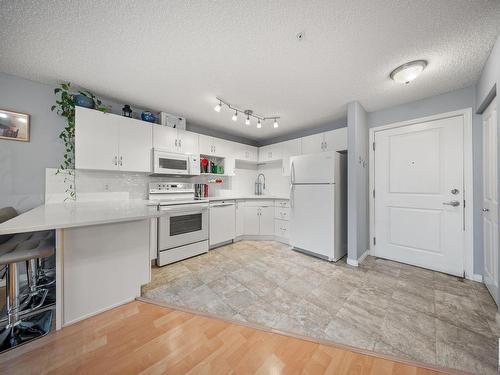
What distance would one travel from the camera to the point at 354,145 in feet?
8.49

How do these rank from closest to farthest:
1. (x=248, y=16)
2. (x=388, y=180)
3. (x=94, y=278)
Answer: (x=248, y=16) < (x=94, y=278) < (x=388, y=180)

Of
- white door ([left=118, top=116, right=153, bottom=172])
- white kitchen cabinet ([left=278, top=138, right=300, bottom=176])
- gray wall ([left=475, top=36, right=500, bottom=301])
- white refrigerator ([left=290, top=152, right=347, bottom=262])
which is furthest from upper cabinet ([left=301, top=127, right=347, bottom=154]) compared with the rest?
white door ([left=118, top=116, right=153, bottom=172])

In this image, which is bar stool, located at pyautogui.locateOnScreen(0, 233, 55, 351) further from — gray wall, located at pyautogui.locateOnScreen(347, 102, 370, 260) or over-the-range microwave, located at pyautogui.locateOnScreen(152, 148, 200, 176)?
gray wall, located at pyautogui.locateOnScreen(347, 102, 370, 260)

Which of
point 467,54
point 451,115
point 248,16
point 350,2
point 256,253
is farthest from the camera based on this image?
point 256,253

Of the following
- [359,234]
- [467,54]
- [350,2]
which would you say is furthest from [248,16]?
[359,234]

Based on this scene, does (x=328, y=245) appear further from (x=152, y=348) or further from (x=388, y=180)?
(x=152, y=348)

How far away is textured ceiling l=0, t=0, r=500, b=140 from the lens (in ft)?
4.13

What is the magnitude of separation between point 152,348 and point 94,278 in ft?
2.57

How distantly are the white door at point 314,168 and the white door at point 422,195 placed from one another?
0.83 m

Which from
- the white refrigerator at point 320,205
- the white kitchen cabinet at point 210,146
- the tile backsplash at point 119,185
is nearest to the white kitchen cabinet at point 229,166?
the white kitchen cabinet at point 210,146

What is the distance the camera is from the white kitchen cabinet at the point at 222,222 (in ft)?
10.5

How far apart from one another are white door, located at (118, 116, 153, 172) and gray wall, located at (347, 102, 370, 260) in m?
3.01

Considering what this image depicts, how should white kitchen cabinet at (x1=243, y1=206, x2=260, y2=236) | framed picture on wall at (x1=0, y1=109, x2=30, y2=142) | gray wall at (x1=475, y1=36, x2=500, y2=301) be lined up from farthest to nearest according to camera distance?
1. white kitchen cabinet at (x1=243, y1=206, x2=260, y2=236)
2. framed picture on wall at (x1=0, y1=109, x2=30, y2=142)
3. gray wall at (x1=475, y1=36, x2=500, y2=301)

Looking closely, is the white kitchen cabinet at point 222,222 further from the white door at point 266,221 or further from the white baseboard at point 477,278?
the white baseboard at point 477,278
